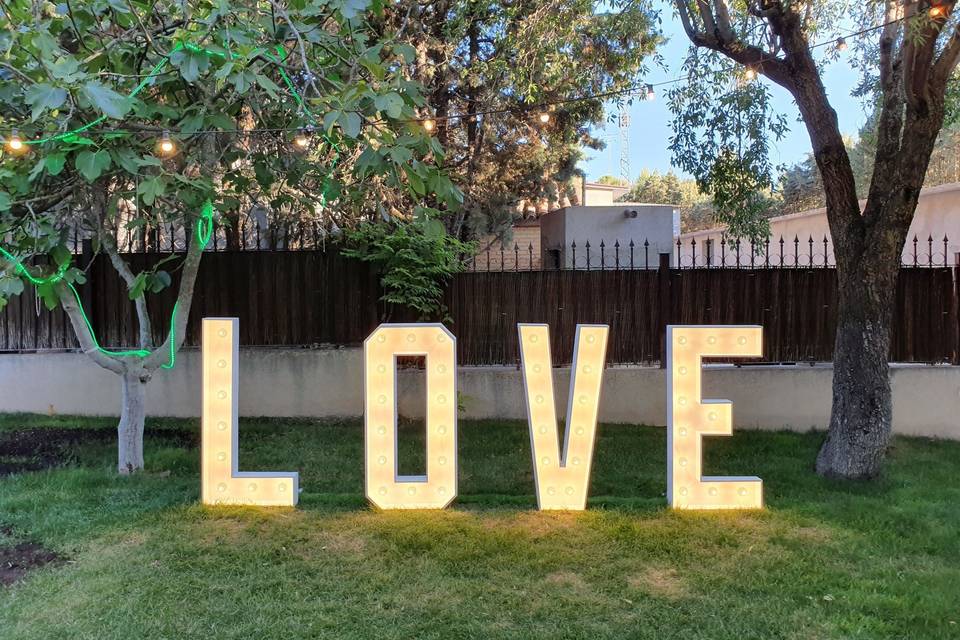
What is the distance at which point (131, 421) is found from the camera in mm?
6078

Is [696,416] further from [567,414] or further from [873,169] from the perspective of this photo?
[873,169]

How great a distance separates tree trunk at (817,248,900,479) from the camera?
5926 mm

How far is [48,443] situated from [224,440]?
321cm

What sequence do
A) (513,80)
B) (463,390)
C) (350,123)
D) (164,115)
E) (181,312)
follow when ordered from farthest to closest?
(513,80) → (463,390) → (181,312) → (164,115) → (350,123)

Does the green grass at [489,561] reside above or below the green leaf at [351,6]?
below

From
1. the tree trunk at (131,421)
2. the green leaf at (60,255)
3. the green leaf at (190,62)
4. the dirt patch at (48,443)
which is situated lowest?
the dirt patch at (48,443)

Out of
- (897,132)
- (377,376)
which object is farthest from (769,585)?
(897,132)

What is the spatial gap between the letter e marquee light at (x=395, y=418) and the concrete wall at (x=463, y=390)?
113 inches

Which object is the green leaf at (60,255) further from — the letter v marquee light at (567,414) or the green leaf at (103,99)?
the letter v marquee light at (567,414)

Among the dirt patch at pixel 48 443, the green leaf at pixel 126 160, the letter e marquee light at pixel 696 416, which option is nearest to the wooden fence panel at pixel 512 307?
the dirt patch at pixel 48 443

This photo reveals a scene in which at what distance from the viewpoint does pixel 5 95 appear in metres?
4.20

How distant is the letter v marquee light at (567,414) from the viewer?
517cm

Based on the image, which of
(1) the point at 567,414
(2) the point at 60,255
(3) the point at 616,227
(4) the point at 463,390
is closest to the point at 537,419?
(1) the point at 567,414

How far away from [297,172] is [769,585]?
15.8 ft
